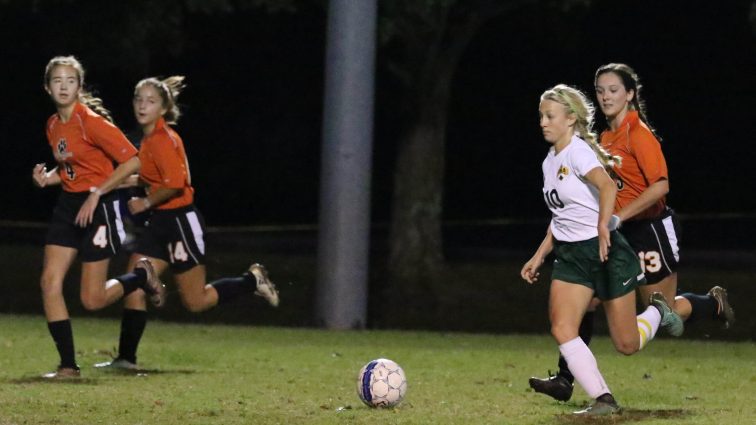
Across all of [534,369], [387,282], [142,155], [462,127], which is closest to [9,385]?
[142,155]

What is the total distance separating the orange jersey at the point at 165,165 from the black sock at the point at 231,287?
0.86 metres

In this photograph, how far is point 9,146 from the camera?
3966cm

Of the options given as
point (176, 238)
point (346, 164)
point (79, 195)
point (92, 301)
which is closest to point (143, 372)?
point (92, 301)

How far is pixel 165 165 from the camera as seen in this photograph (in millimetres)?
11508

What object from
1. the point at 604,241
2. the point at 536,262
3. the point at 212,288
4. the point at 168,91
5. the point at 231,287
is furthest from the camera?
the point at 231,287

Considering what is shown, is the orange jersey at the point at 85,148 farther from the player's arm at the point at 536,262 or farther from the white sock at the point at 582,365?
the white sock at the point at 582,365

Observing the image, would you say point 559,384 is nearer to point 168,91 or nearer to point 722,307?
point 722,307

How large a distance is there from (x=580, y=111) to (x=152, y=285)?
12.2ft

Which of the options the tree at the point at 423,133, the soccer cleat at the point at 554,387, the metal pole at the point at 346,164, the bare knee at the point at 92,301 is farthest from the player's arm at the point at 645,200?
the tree at the point at 423,133

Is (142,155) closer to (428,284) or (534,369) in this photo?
(534,369)

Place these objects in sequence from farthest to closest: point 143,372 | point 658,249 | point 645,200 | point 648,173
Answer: point 143,372
point 658,249
point 648,173
point 645,200

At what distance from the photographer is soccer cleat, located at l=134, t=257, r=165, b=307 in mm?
11531

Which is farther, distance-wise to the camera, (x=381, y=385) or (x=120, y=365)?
(x=120, y=365)

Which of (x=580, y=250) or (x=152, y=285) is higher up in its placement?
(x=580, y=250)
